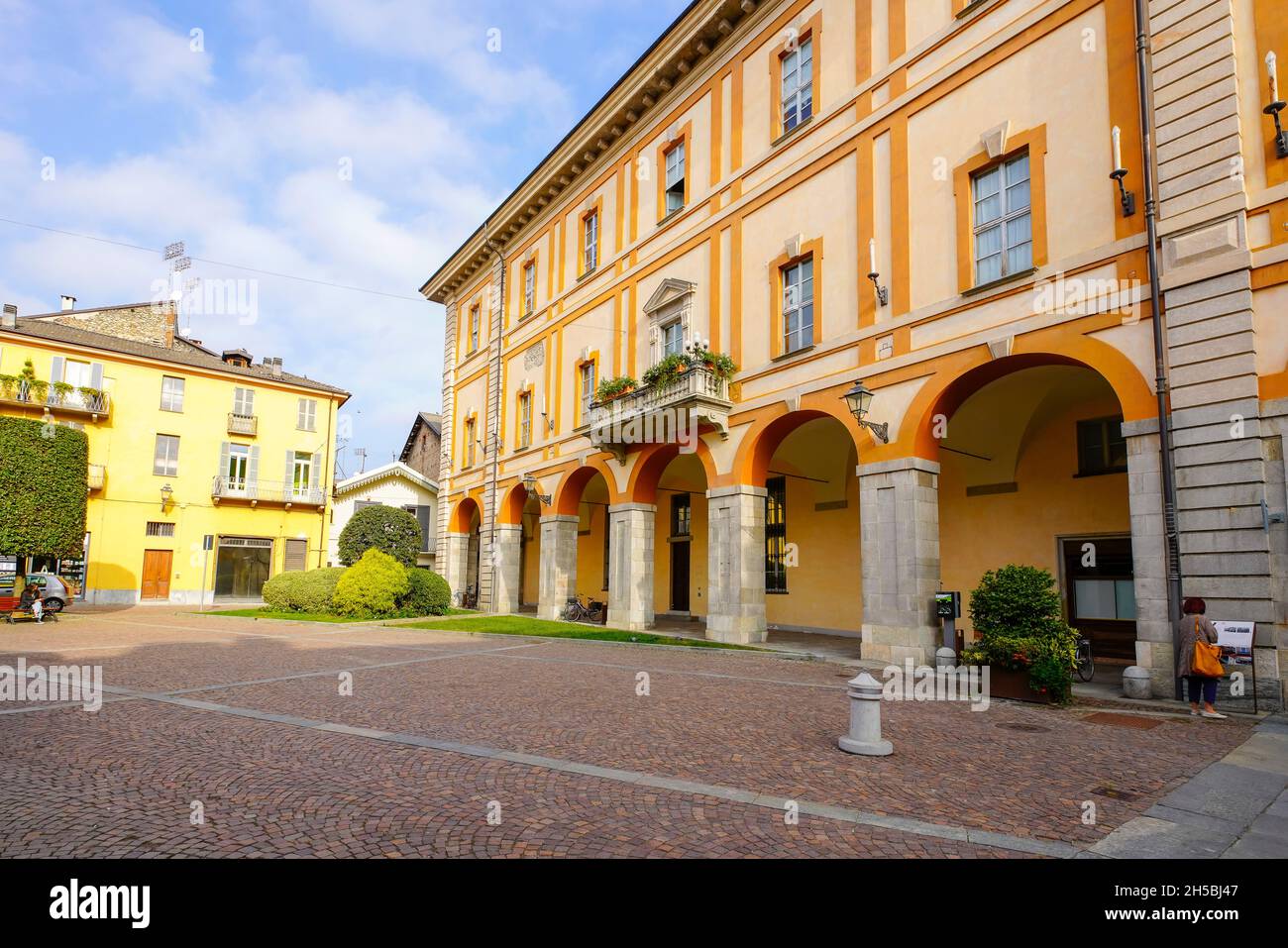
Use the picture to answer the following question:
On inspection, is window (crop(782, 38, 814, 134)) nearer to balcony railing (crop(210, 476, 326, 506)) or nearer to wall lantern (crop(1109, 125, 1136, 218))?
wall lantern (crop(1109, 125, 1136, 218))

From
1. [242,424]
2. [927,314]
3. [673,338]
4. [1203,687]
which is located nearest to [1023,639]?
[1203,687]

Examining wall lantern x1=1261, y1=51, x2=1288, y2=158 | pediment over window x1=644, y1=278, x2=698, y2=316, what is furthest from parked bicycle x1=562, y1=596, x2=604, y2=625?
wall lantern x1=1261, y1=51, x2=1288, y2=158

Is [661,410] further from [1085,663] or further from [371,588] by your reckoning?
[371,588]

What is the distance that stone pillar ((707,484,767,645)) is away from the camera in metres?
16.1

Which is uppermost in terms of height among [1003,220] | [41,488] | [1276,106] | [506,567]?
[1003,220]

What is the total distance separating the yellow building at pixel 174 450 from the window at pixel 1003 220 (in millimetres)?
33208

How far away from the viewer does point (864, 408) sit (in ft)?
42.2

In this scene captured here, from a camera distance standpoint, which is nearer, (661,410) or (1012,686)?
(1012,686)

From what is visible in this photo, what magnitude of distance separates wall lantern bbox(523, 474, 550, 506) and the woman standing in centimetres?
1859

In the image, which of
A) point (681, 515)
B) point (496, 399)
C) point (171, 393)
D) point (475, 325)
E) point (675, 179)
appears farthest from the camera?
point (171, 393)

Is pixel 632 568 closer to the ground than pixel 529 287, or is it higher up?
closer to the ground

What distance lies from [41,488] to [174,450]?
1115 centimetres
